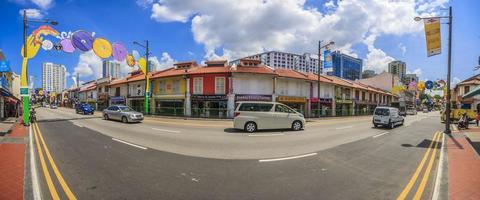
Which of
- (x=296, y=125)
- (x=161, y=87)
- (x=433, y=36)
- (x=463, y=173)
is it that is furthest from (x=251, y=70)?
(x=463, y=173)

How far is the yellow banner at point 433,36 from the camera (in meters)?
13.7

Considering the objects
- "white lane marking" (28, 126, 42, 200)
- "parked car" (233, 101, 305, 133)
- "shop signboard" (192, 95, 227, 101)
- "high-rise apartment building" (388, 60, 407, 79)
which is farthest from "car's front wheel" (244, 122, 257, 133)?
"high-rise apartment building" (388, 60, 407, 79)

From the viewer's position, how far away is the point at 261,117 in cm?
1441

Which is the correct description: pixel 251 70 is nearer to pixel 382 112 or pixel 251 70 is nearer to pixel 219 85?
pixel 219 85

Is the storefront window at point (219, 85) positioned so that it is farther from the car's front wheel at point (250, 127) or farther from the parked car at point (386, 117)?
the parked car at point (386, 117)

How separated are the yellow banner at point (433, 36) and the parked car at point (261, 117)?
8.75m

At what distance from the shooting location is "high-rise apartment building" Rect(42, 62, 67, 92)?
106 m

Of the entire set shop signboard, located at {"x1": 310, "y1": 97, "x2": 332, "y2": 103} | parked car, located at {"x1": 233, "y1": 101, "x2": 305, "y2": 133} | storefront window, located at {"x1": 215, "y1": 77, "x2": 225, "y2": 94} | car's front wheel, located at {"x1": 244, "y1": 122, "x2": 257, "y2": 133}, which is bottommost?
car's front wheel, located at {"x1": 244, "y1": 122, "x2": 257, "y2": 133}

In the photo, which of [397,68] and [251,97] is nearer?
[251,97]

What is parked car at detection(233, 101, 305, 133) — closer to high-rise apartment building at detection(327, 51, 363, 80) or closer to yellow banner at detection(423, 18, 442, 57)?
yellow banner at detection(423, 18, 442, 57)

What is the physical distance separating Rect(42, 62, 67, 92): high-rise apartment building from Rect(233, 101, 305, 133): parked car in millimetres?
122569

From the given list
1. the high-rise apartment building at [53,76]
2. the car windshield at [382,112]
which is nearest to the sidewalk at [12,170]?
the car windshield at [382,112]

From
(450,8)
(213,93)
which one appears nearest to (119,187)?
(450,8)

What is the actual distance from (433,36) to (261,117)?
11.0 meters
